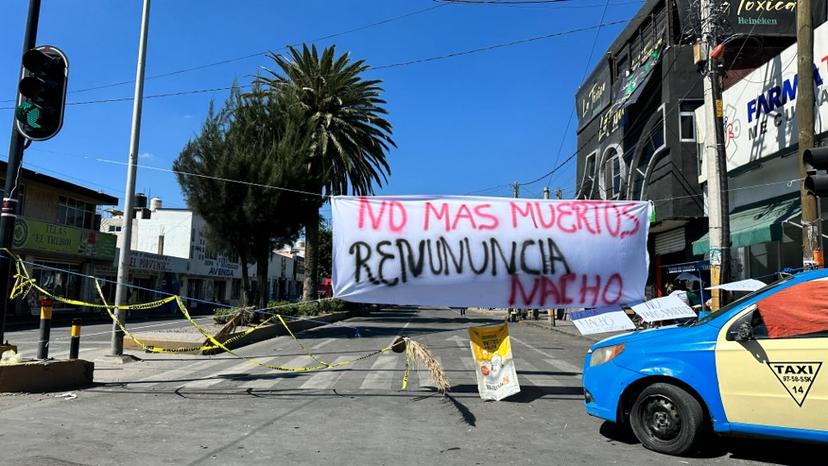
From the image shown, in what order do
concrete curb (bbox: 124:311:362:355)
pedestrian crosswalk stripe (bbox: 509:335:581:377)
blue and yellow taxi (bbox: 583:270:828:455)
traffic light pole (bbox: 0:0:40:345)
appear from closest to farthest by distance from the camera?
1. blue and yellow taxi (bbox: 583:270:828:455)
2. traffic light pole (bbox: 0:0:40:345)
3. pedestrian crosswalk stripe (bbox: 509:335:581:377)
4. concrete curb (bbox: 124:311:362:355)

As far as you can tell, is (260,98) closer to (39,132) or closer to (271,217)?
(271,217)

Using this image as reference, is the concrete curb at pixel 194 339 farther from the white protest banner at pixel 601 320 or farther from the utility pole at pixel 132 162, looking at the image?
the white protest banner at pixel 601 320

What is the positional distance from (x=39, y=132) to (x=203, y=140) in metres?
12.5

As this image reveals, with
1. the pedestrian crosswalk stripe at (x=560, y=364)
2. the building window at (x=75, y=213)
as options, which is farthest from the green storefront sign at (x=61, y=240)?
the pedestrian crosswalk stripe at (x=560, y=364)

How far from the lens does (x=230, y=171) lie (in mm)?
20266

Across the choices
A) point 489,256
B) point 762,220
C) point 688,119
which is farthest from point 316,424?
point 688,119

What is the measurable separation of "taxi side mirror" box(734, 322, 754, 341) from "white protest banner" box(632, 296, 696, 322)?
2.44 m

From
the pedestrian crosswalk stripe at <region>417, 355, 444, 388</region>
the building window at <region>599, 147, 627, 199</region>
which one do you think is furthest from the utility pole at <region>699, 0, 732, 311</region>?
the building window at <region>599, 147, 627, 199</region>

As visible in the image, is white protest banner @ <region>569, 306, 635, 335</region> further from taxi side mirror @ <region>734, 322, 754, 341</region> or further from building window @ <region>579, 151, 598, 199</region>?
building window @ <region>579, 151, 598, 199</region>

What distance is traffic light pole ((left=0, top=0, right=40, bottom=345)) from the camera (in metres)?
8.77

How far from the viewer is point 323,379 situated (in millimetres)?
10016

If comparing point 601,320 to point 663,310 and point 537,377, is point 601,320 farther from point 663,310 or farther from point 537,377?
point 537,377

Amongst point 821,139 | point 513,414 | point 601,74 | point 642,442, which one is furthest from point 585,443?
point 601,74

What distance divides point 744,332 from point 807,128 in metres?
6.52
